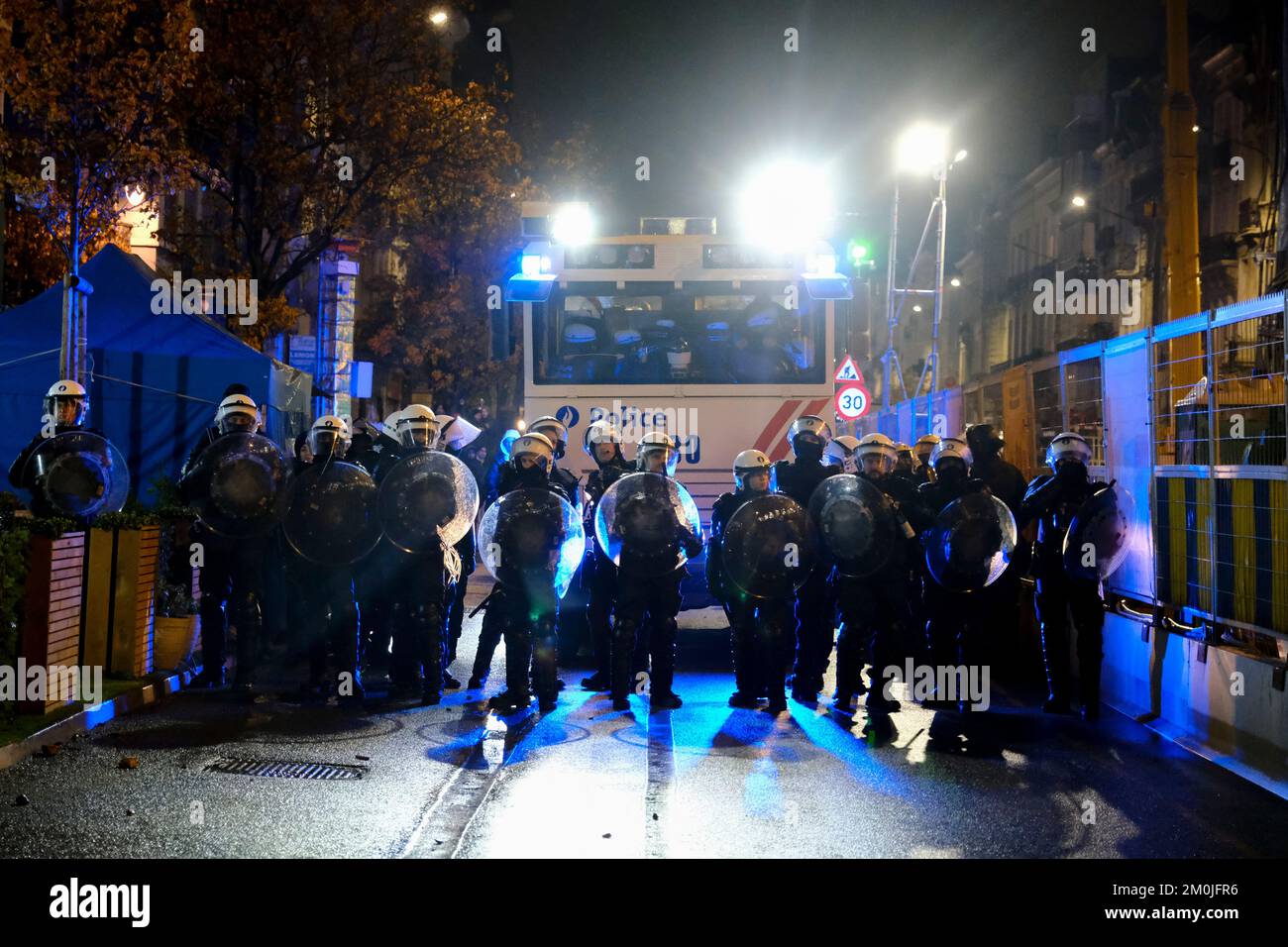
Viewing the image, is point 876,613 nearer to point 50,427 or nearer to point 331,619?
point 331,619

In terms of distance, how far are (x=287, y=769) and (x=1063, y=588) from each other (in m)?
5.34

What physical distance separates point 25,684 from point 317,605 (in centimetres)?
200

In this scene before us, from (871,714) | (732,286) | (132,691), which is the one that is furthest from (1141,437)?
(132,691)

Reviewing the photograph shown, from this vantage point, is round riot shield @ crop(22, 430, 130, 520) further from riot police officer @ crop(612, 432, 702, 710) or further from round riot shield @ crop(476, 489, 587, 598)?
riot police officer @ crop(612, 432, 702, 710)

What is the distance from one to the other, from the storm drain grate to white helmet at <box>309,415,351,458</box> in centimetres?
283

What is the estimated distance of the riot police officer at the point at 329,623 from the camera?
9.28 m

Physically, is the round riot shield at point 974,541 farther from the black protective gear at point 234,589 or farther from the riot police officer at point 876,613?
the black protective gear at point 234,589

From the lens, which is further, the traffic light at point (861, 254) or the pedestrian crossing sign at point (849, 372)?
the traffic light at point (861, 254)

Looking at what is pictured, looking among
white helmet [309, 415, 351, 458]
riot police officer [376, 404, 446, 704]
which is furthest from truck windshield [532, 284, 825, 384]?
white helmet [309, 415, 351, 458]

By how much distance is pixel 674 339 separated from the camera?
12344 mm

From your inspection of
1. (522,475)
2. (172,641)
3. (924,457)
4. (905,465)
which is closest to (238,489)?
(172,641)

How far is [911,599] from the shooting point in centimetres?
1062

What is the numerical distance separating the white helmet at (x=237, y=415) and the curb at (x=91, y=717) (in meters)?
1.97

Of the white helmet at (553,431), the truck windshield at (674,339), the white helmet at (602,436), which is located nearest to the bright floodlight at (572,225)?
the truck windshield at (674,339)
